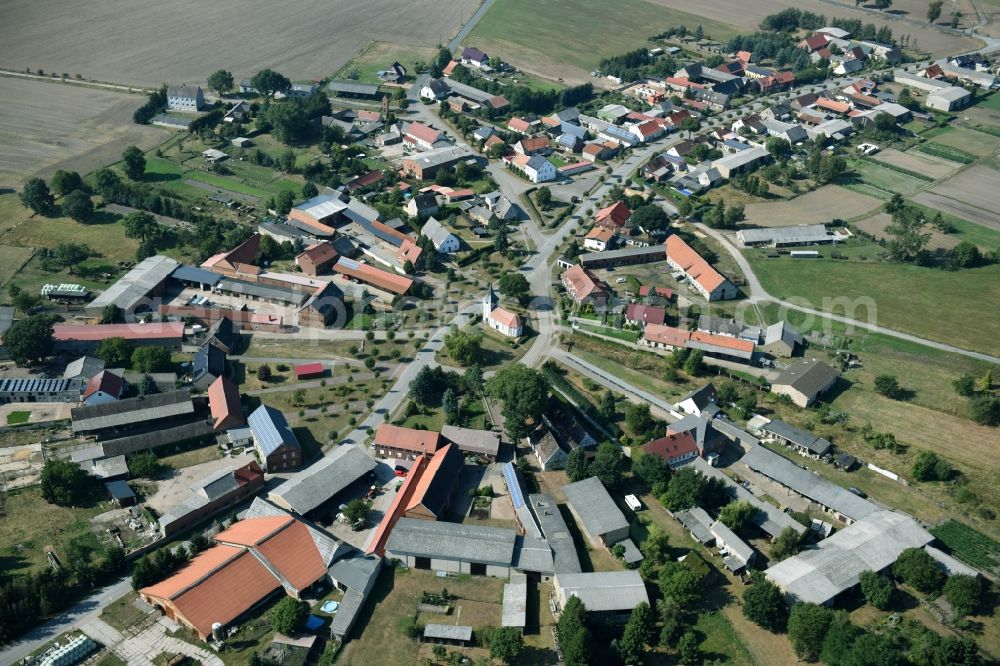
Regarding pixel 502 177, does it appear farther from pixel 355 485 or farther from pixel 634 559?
pixel 634 559

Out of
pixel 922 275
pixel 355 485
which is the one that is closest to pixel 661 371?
pixel 355 485

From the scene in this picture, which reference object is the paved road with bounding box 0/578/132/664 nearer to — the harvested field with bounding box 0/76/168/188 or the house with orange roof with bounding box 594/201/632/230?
the house with orange roof with bounding box 594/201/632/230

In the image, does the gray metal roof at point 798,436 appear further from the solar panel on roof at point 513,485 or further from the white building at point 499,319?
the white building at point 499,319

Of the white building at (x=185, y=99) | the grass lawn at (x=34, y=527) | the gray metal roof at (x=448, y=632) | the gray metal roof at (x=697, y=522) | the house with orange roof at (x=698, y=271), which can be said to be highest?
the white building at (x=185, y=99)

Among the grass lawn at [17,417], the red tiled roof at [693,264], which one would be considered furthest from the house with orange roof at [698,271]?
the grass lawn at [17,417]

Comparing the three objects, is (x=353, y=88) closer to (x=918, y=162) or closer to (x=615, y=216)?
(x=615, y=216)

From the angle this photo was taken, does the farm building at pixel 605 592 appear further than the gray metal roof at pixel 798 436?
No
